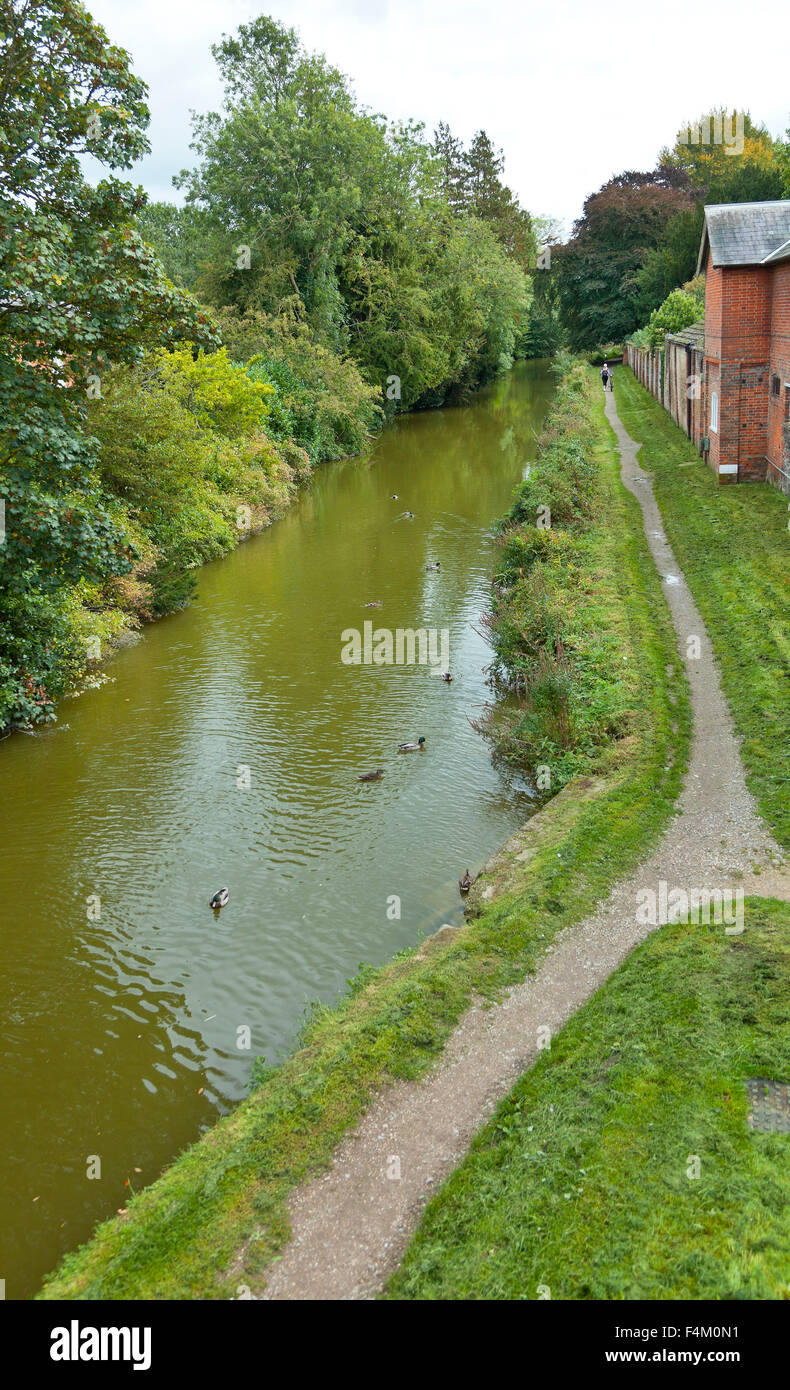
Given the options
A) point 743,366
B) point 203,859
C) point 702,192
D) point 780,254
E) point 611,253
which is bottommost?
point 203,859

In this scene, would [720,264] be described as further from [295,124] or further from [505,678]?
[295,124]

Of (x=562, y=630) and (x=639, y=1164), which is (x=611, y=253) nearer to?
(x=562, y=630)

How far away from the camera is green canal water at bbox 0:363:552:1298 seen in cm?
866

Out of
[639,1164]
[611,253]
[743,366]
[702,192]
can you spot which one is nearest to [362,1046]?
[639,1164]

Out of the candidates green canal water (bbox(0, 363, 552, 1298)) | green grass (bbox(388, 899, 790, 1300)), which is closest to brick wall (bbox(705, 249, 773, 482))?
green canal water (bbox(0, 363, 552, 1298))

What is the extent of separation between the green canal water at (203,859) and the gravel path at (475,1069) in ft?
7.00

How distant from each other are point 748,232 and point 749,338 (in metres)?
2.84

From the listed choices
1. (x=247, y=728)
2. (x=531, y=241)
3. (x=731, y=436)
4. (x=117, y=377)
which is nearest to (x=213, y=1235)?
(x=247, y=728)

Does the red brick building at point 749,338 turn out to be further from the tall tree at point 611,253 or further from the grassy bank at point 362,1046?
the tall tree at point 611,253

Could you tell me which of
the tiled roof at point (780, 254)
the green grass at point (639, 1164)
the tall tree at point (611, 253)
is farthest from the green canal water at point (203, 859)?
the tall tree at point (611, 253)

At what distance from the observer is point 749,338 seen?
2392 cm

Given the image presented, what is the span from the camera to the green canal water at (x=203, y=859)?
866cm

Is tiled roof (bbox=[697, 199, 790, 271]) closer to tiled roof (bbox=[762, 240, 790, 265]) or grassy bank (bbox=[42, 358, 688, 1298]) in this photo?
tiled roof (bbox=[762, 240, 790, 265])

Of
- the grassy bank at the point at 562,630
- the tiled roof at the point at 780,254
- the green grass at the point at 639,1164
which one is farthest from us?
the tiled roof at the point at 780,254
